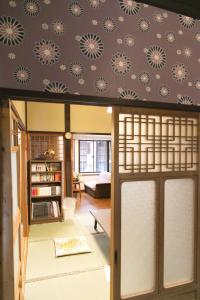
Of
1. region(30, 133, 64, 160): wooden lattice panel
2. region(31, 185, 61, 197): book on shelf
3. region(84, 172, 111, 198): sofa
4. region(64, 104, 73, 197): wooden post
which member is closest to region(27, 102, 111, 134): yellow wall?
region(64, 104, 73, 197): wooden post

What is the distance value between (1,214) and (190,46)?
6.46 ft

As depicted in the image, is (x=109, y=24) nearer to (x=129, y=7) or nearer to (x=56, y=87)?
(x=129, y=7)

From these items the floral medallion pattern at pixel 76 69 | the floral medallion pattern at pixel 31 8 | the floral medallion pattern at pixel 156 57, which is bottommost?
the floral medallion pattern at pixel 76 69

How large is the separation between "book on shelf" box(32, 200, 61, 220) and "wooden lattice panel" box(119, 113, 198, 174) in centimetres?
356

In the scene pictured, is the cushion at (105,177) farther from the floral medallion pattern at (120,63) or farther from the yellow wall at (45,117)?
the floral medallion pattern at (120,63)

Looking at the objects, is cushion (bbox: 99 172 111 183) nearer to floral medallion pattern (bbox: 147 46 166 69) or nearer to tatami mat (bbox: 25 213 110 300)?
tatami mat (bbox: 25 213 110 300)

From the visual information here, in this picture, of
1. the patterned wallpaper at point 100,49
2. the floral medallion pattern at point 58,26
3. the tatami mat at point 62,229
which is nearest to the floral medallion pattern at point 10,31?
the patterned wallpaper at point 100,49

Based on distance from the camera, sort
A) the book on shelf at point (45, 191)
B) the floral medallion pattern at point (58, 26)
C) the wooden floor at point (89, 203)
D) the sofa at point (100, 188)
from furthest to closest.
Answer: the sofa at point (100, 188)
the wooden floor at point (89, 203)
the book on shelf at point (45, 191)
the floral medallion pattern at point (58, 26)

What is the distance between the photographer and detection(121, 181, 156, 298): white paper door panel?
1699 mm

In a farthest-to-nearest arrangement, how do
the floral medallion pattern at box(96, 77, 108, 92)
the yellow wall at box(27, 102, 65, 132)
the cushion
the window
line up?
the window, the cushion, the yellow wall at box(27, 102, 65, 132), the floral medallion pattern at box(96, 77, 108, 92)

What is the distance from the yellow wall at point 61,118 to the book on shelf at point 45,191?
1.38 meters

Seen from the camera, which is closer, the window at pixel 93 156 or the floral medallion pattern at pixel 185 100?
the floral medallion pattern at pixel 185 100

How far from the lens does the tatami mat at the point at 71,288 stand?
2.41 meters

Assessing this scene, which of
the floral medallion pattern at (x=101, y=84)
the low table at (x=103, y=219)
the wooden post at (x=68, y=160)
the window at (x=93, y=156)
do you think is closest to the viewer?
the floral medallion pattern at (x=101, y=84)
